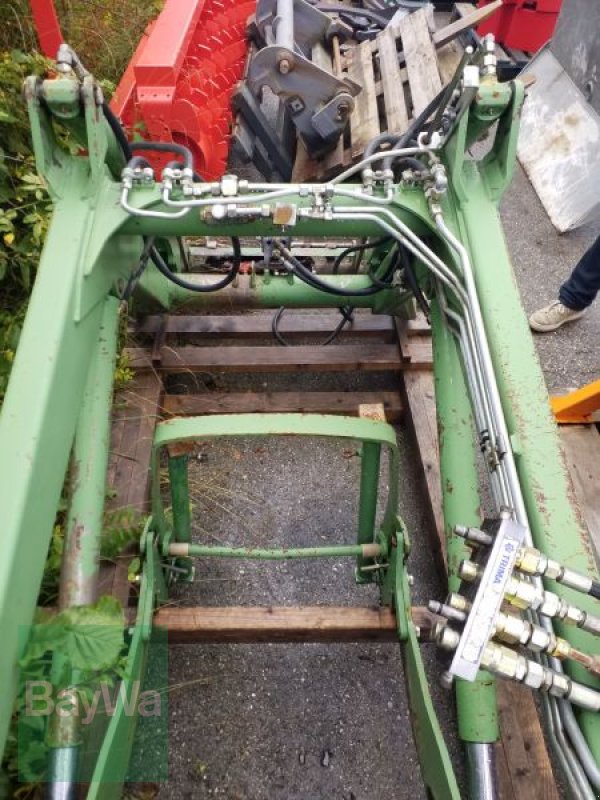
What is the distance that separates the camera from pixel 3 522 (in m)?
0.88

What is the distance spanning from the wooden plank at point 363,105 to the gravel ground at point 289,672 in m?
1.84

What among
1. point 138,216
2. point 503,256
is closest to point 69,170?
point 138,216

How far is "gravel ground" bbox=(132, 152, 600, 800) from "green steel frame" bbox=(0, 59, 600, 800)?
38 centimetres

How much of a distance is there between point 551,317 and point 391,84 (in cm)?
170

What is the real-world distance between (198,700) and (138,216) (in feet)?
4.42

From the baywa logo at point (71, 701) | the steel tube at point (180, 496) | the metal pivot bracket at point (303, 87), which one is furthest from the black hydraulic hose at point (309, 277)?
the metal pivot bracket at point (303, 87)

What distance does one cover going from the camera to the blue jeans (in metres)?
2.55

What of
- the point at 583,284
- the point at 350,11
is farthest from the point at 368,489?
the point at 350,11

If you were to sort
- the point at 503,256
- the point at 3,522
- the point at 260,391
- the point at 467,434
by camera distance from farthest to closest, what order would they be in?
the point at 260,391 < the point at 467,434 < the point at 503,256 < the point at 3,522

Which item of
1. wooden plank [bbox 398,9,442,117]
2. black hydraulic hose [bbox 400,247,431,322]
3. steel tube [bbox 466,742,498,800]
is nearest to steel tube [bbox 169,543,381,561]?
steel tube [bbox 466,742,498,800]

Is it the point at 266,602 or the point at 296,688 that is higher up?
the point at 266,602

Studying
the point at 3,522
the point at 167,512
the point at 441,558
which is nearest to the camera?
the point at 3,522

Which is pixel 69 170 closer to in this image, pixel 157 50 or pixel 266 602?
pixel 266 602

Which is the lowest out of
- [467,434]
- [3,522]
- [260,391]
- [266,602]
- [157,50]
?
[3,522]
